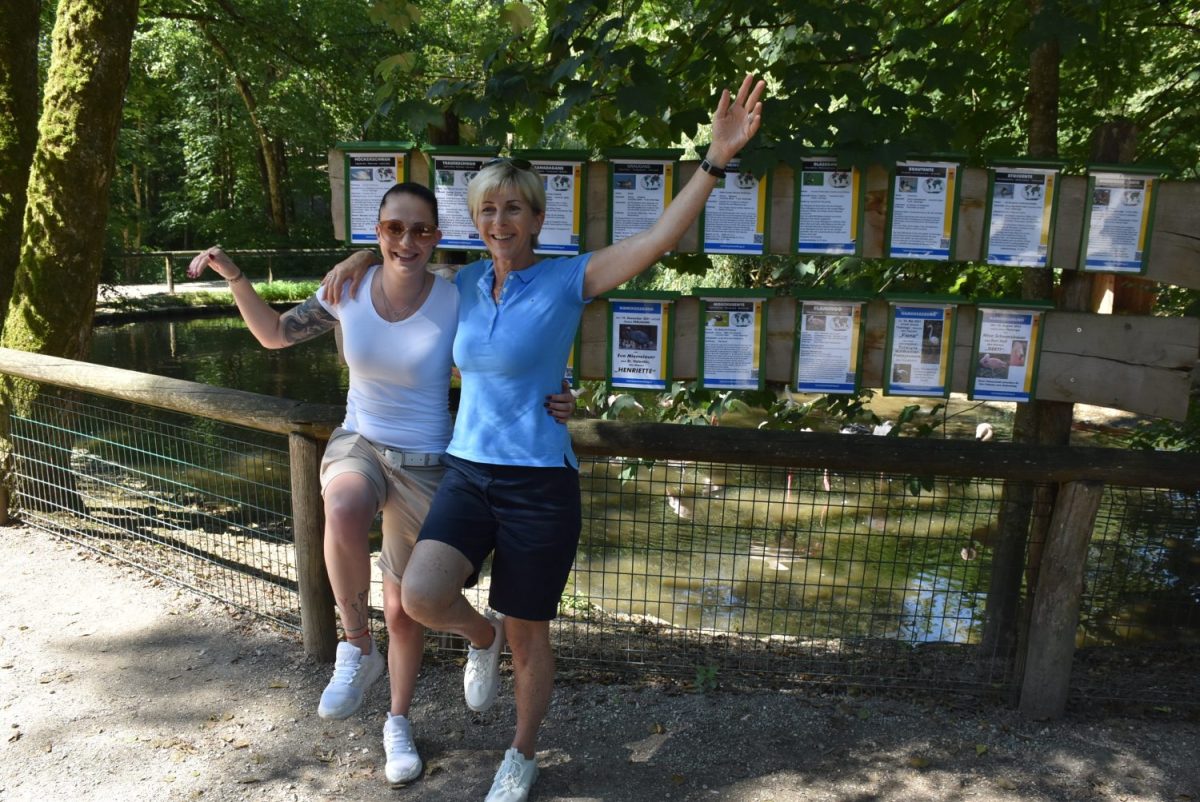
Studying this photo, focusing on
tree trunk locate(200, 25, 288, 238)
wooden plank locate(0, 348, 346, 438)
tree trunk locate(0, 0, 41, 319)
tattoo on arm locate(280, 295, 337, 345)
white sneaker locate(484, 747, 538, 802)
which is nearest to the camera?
white sneaker locate(484, 747, 538, 802)

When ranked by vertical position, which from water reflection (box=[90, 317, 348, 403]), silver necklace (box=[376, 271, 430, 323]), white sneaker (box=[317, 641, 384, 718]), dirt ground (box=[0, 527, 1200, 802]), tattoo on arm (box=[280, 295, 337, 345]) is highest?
silver necklace (box=[376, 271, 430, 323])

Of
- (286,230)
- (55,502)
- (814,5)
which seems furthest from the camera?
(286,230)

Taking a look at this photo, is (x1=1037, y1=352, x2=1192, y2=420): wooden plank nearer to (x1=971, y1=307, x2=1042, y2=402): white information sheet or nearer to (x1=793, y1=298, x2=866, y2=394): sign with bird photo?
(x1=971, y1=307, x2=1042, y2=402): white information sheet

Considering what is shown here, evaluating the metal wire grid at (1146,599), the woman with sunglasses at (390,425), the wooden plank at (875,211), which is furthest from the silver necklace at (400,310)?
the metal wire grid at (1146,599)

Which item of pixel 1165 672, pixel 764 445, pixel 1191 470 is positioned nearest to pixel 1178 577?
pixel 1165 672

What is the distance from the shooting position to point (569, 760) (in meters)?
3.34

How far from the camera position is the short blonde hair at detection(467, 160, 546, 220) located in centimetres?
286

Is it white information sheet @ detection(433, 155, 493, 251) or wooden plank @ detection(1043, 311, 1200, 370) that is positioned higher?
white information sheet @ detection(433, 155, 493, 251)

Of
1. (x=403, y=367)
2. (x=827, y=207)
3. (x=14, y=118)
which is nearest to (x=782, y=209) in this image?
(x=827, y=207)

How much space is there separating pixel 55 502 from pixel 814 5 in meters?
5.08

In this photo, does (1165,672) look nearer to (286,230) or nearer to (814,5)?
(814,5)

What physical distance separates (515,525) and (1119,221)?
2407mm

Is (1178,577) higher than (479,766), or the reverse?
(1178,577)

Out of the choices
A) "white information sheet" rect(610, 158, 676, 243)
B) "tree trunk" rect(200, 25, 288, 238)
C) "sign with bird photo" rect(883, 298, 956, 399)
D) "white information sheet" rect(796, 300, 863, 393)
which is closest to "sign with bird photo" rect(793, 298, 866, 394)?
"white information sheet" rect(796, 300, 863, 393)
